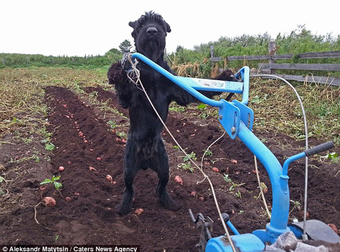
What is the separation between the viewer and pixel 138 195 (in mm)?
3639

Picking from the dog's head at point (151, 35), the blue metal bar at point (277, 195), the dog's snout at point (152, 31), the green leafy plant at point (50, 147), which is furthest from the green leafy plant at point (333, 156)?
the green leafy plant at point (50, 147)

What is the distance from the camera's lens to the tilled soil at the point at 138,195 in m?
2.70

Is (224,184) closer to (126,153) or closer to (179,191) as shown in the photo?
(179,191)

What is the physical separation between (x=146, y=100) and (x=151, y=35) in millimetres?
621

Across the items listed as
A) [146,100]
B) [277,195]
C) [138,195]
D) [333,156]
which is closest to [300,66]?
[333,156]

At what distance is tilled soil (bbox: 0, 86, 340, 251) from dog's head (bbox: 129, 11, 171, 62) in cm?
156

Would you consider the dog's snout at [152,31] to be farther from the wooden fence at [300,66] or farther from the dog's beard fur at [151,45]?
the wooden fence at [300,66]

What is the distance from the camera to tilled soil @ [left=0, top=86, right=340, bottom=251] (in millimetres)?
2700

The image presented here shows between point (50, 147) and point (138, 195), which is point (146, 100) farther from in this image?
point (50, 147)

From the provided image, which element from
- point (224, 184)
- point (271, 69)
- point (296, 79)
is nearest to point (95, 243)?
point (224, 184)

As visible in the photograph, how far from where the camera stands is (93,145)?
5.74 meters

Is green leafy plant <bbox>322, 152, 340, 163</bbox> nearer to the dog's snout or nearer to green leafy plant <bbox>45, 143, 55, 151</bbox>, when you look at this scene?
the dog's snout

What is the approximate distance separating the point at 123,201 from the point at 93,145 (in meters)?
2.75

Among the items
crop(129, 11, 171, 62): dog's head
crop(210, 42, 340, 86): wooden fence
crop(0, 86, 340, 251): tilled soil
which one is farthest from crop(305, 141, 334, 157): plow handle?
crop(210, 42, 340, 86): wooden fence
